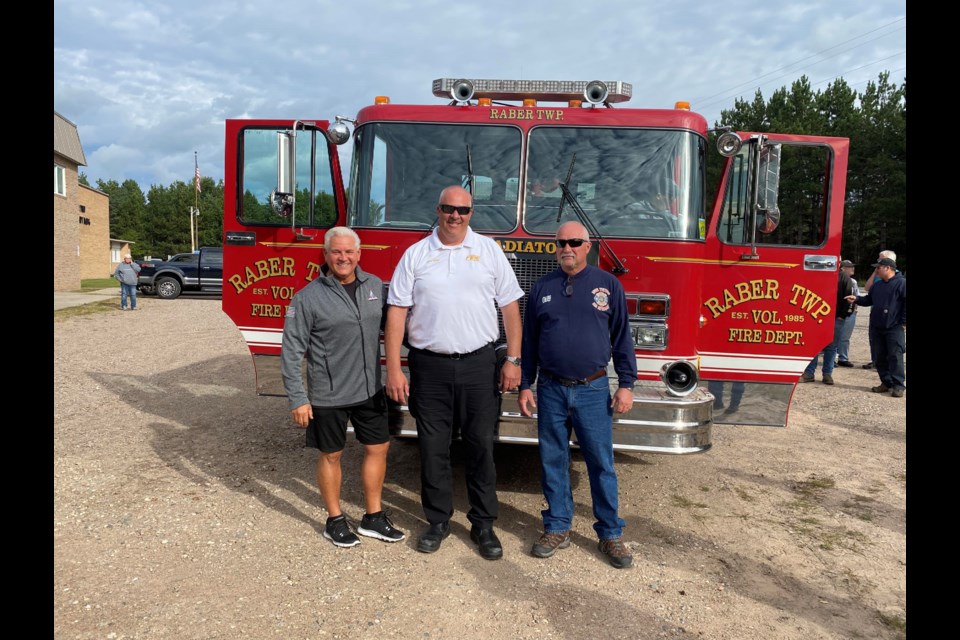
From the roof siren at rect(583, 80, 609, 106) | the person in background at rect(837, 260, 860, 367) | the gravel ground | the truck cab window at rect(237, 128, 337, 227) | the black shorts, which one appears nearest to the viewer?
the gravel ground

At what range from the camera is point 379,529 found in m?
3.99

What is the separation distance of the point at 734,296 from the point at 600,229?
1.09m

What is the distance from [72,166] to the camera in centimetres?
3025

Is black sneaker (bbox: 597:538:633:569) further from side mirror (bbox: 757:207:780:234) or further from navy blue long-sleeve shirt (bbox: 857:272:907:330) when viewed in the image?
navy blue long-sleeve shirt (bbox: 857:272:907:330)

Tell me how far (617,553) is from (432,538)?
1.07 m

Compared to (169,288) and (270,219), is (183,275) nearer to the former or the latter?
(169,288)

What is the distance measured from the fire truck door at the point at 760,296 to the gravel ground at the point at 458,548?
0.90 meters

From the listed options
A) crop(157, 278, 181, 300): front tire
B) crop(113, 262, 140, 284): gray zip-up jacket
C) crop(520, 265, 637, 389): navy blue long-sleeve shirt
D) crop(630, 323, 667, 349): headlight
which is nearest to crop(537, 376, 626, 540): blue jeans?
crop(520, 265, 637, 389): navy blue long-sleeve shirt

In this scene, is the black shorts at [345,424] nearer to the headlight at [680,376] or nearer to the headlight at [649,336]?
the headlight at [649,336]

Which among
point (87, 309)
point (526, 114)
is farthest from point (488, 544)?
point (87, 309)

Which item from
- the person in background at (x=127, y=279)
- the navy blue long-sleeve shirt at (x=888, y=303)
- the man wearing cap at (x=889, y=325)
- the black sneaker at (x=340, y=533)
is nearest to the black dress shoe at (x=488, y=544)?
the black sneaker at (x=340, y=533)

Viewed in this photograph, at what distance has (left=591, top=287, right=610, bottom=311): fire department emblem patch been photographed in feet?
12.0
